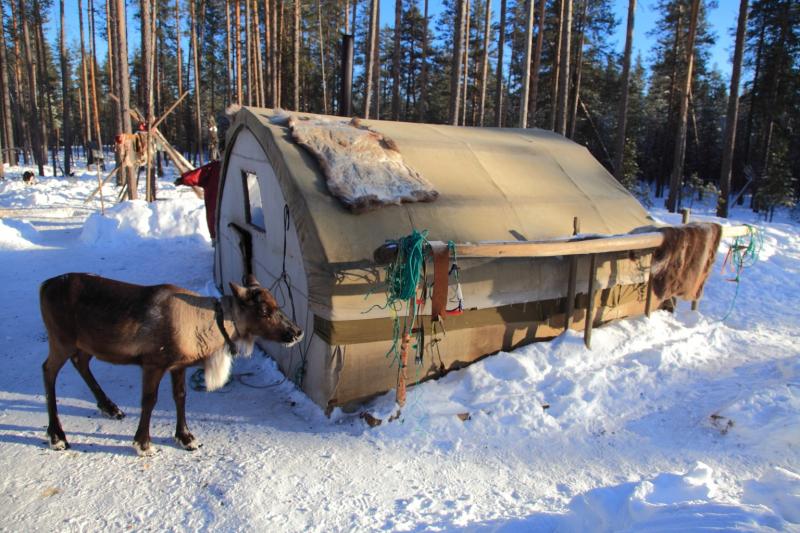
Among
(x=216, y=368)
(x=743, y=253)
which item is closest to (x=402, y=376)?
(x=216, y=368)

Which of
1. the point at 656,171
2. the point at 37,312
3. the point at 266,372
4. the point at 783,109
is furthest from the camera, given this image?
the point at 656,171

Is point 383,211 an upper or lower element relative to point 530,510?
upper

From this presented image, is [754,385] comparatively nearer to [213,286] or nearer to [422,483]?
[422,483]

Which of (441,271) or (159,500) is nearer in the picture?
(159,500)

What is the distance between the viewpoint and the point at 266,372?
17.5 ft

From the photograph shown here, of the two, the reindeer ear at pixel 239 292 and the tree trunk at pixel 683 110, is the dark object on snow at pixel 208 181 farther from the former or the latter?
the tree trunk at pixel 683 110

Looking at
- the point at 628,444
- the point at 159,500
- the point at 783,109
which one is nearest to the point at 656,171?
the point at 783,109

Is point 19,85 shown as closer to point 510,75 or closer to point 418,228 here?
point 510,75

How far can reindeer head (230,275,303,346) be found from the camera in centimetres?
375

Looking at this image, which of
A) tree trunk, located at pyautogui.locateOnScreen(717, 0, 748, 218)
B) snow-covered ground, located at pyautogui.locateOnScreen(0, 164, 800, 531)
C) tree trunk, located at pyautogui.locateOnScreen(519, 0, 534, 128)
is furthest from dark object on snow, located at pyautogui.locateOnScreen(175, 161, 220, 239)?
tree trunk, located at pyautogui.locateOnScreen(717, 0, 748, 218)

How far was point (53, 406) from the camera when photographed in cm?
380

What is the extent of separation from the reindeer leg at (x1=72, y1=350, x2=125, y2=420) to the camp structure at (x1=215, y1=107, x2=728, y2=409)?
1.57 meters

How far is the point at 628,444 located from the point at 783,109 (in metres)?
29.7

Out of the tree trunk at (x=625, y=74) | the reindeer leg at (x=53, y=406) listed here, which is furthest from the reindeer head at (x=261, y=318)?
the tree trunk at (x=625, y=74)
